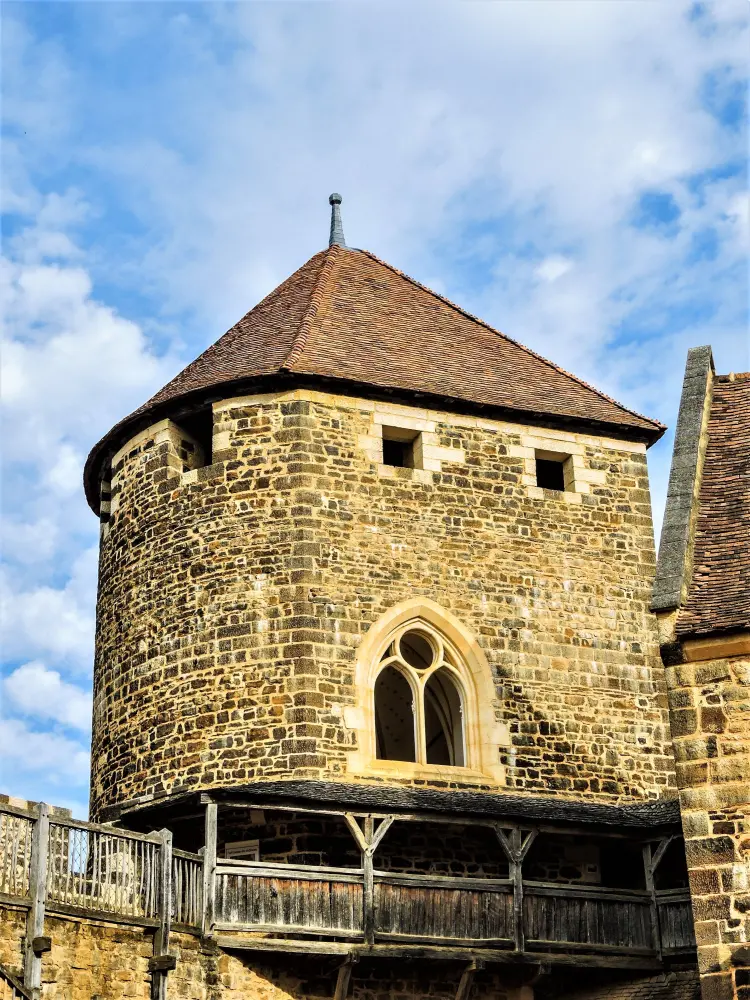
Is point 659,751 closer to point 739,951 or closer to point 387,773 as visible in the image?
point 387,773

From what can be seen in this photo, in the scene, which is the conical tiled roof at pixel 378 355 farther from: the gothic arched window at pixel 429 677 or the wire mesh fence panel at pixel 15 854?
the wire mesh fence panel at pixel 15 854

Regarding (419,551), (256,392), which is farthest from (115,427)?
(419,551)

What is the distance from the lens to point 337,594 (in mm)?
17984

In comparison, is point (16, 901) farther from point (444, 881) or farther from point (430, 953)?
point (444, 881)

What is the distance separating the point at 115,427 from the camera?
20047 mm

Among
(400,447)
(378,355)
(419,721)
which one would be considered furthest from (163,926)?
(378,355)

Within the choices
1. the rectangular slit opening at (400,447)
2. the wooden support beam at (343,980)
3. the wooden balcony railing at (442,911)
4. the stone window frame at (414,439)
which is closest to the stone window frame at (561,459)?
the stone window frame at (414,439)

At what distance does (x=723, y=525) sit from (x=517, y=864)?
4.64 m

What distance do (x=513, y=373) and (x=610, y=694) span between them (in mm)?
4197

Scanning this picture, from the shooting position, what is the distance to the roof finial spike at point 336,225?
22781mm

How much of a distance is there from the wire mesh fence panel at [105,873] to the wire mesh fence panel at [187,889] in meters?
0.28

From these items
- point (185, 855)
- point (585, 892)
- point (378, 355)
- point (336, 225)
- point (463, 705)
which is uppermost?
point (336, 225)

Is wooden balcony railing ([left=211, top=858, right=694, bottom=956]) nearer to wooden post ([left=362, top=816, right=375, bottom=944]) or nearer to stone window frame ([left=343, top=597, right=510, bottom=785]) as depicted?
wooden post ([left=362, top=816, right=375, bottom=944])

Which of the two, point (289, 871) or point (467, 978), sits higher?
point (289, 871)
